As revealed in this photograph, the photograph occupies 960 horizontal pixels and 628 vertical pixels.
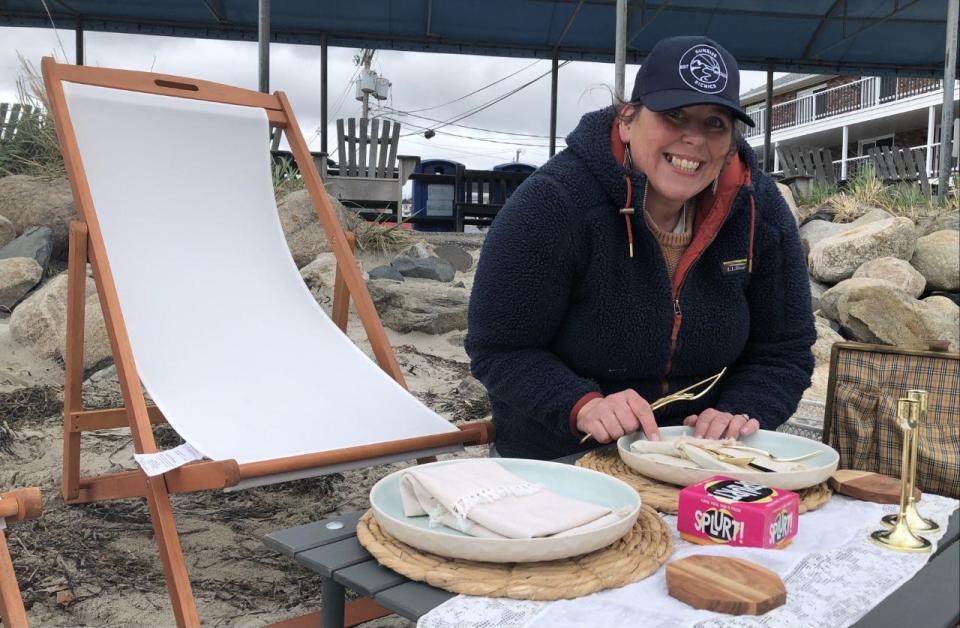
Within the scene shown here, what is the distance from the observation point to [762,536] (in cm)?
88

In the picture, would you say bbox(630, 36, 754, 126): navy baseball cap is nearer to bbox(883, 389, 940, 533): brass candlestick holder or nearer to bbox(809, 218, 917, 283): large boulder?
bbox(883, 389, 940, 533): brass candlestick holder

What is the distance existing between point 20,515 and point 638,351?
110cm

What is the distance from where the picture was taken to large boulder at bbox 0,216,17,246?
4957 mm

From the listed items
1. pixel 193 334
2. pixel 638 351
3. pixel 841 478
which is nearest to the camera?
pixel 841 478

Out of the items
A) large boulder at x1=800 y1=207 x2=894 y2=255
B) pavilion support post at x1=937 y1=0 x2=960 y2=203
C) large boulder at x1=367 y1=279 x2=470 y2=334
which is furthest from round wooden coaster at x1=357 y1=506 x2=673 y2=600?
pavilion support post at x1=937 y1=0 x2=960 y2=203

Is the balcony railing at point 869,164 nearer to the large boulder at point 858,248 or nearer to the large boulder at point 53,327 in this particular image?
the large boulder at point 858,248

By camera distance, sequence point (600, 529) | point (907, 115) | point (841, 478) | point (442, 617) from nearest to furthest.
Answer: point (442, 617)
point (600, 529)
point (841, 478)
point (907, 115)

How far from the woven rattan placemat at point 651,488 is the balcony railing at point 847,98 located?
18.2 metres

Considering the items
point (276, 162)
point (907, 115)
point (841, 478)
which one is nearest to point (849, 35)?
point (276, 162)

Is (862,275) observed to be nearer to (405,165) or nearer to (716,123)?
(405,165)

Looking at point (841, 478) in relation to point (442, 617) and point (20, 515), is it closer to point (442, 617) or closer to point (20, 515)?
point (442, 617)

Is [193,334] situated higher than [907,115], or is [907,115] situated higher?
[907,115]

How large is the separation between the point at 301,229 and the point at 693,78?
403 centimetres

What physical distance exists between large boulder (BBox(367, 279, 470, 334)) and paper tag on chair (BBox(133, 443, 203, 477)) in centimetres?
250
